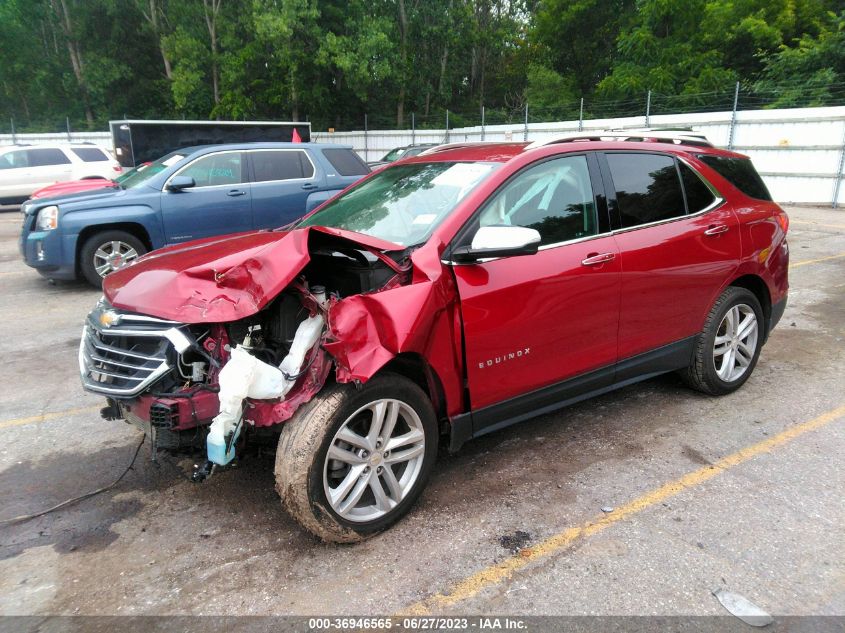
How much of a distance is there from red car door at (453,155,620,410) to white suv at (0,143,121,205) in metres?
15.8

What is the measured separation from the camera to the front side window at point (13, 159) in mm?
15992

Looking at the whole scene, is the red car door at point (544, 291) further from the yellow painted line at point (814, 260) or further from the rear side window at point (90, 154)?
the rear side window at point (90, 154)

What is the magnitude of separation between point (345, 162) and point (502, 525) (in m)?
7.36

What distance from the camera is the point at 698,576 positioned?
264 cm

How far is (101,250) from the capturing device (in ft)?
25.8

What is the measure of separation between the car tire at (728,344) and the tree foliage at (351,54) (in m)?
22.7

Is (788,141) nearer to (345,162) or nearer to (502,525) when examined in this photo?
(345,162)

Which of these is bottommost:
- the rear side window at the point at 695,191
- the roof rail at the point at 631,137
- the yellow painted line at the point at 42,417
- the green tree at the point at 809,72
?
the yellow painted line at the point at 42,417

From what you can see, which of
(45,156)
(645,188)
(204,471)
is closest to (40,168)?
(45,156)

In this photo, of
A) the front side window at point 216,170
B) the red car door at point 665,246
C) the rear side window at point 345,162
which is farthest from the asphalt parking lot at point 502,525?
the rear side window at point 345,162

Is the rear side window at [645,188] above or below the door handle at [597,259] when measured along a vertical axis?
above

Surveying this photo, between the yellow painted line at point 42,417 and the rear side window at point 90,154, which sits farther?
the rear side window at point 90,154

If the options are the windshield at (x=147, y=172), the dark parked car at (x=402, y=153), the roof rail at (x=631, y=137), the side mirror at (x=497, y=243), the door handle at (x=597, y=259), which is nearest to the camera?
the side mirror at (x=497, y=243)

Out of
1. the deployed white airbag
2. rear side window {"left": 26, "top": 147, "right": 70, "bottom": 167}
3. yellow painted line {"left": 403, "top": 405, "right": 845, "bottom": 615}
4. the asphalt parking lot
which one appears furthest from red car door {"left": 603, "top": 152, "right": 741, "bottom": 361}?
rear side window {"left": 26, "top": 147, "right": 70, "bottom": 167}
